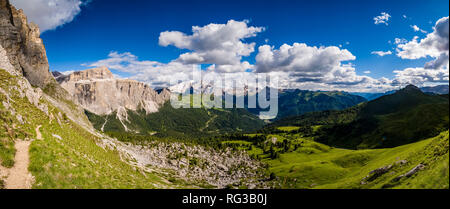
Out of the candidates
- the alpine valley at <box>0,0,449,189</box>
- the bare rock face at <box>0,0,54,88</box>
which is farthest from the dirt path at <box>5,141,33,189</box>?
the bare rock face at <box>0,0,54,88</box>

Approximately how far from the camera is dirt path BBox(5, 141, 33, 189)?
23.4 meters

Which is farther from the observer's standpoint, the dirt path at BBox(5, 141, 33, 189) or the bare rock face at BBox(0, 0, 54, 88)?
the bare rock face at BBox(0, 0, 54, 88)

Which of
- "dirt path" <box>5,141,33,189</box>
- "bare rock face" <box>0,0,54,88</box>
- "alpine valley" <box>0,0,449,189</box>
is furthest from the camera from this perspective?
"bare rock face" <box>0,0,54,88</box>

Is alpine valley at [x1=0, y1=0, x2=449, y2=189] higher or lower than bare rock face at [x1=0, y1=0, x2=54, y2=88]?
lower

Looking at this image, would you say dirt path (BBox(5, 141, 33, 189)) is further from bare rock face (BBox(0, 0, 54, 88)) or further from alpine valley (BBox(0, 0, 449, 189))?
bare rock face (BBox(0, 0, 54, 88))

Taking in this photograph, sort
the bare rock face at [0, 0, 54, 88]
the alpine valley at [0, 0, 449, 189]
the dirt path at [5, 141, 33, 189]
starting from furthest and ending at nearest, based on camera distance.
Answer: the bare rock face at [0, 0, 54, 88] → the alpine valley at [0, 0, 449, 189] → the dirt path at [5, 141, 33, 189]

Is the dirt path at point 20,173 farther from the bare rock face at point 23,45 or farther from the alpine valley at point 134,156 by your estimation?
the bare rock face at point 23,45

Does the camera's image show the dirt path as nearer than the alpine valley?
Yes

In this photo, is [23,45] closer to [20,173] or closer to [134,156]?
[134,156]

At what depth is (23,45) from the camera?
13650 cm

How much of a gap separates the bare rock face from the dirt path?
4457 inches

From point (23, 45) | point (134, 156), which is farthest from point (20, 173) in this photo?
point (23, 45)
